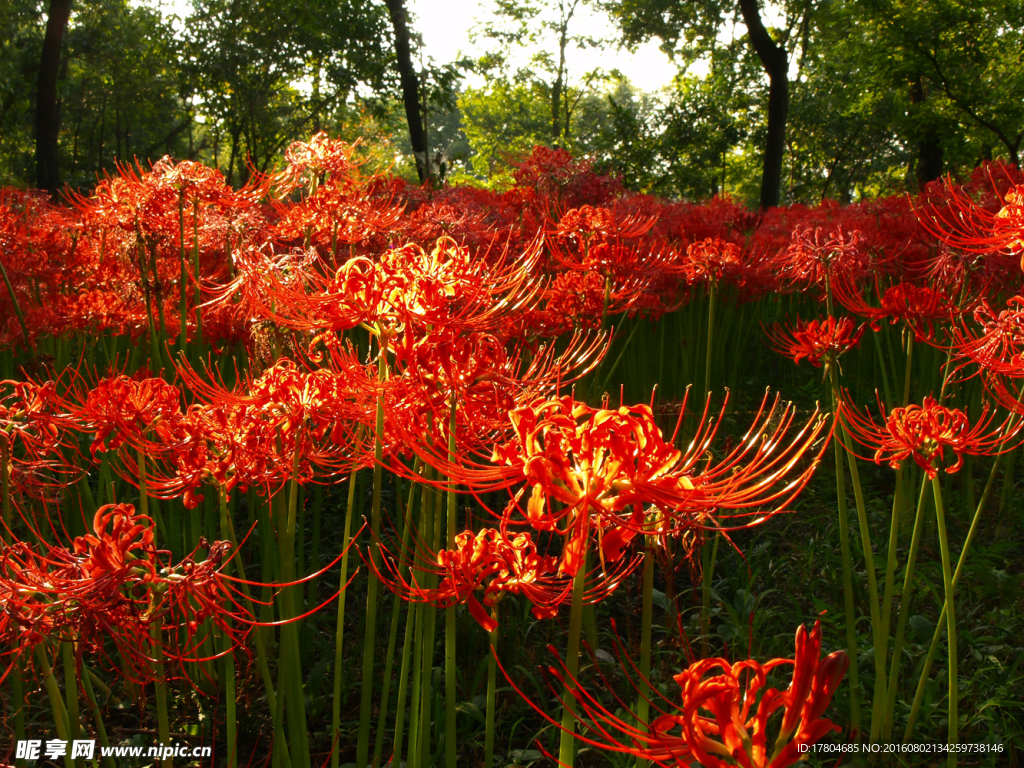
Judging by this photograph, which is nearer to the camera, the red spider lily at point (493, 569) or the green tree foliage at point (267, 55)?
the red spider lily at point (493, 569)

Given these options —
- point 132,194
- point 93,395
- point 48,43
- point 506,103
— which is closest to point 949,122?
point 132,194

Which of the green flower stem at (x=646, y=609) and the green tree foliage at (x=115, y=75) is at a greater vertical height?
the green tree foliage at (x=115, y=75)

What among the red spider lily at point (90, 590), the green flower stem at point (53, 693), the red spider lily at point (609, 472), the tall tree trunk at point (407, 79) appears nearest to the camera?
the red spider lily at point (609, 472)

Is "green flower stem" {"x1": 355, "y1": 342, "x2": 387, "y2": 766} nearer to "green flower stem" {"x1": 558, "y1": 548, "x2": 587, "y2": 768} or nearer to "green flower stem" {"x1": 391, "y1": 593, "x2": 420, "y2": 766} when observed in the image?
"green flower stem" {"x1": 391, "y1": 593, "x2": 420, "y2": 766}

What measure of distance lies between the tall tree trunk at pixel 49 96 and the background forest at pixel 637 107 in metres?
0.04

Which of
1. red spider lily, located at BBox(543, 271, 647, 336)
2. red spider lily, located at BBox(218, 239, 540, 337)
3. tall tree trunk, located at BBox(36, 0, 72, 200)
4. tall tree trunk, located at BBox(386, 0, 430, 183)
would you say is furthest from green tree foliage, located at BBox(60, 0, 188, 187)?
red spider lily, located at BBox(218, 239, 540, 337)

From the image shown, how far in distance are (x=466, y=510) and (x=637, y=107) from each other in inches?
817

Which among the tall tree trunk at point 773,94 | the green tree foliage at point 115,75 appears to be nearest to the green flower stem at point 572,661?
the tall tree trunk at point 773,94

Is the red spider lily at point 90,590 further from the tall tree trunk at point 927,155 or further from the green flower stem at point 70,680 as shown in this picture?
the tall tree trunk at point 927,155

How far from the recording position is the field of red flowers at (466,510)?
1.10 meters

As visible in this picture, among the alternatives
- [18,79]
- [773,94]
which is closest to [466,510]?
[773,94]

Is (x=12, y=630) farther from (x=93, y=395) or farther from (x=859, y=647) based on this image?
(x=859, y=647)

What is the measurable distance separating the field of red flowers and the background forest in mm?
3822

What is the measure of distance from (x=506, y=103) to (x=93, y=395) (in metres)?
36.7
